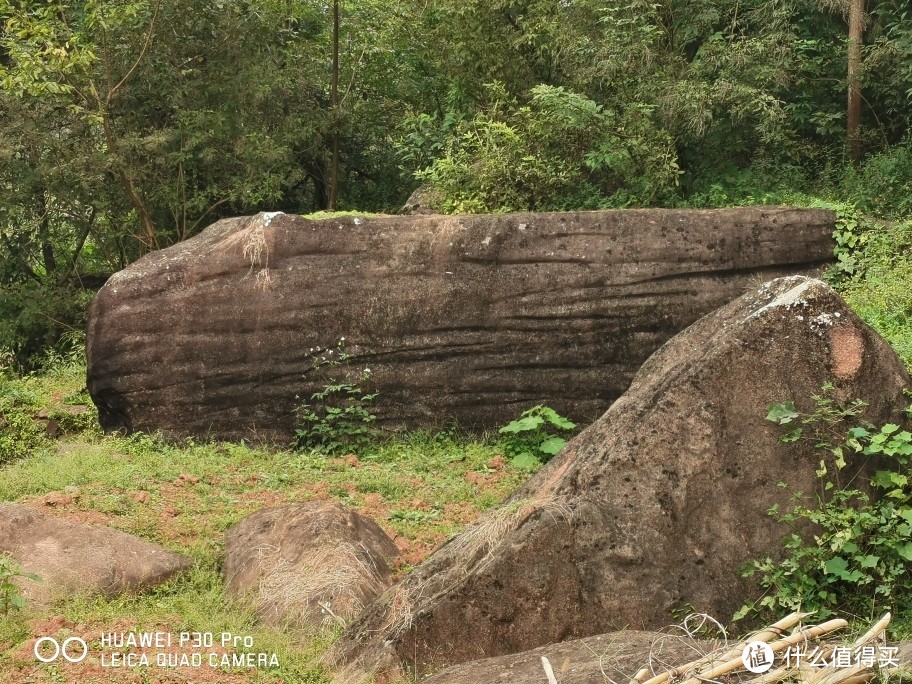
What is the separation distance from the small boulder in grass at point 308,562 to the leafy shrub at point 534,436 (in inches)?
78.4

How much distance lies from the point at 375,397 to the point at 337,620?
3.71m

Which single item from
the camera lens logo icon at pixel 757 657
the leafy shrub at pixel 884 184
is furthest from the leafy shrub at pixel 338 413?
the camera lens logo icon at pixel 757 657

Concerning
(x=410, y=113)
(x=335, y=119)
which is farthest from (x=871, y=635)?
(x=335, y=119)

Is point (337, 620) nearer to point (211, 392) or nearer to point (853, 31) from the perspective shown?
point (211, 392)

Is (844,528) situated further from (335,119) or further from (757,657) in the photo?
(335,119)

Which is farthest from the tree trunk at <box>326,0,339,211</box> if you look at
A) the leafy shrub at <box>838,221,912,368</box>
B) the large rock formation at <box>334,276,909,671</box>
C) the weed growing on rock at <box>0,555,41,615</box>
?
the large rock formation at <box>334,276,909,671</box>

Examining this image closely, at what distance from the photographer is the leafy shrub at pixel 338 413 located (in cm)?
Answer: 902

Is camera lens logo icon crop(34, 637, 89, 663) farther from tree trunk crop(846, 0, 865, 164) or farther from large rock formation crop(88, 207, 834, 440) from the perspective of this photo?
tree trunk crop(846, 0, 865, 164)

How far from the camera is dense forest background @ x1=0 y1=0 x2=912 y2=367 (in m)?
11.3

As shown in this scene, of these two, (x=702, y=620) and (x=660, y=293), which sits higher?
(x=660, y=293)

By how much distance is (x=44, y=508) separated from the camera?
22.9ft

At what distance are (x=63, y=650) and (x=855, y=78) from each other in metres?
10.0

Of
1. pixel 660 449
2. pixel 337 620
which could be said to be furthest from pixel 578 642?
pixel 337 620

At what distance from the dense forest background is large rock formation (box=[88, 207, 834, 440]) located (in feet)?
6.94
